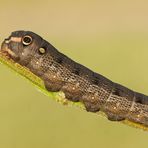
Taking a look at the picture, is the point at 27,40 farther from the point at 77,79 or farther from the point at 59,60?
the point at 77,79

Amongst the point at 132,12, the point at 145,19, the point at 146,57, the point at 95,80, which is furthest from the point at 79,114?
the point at 132,12

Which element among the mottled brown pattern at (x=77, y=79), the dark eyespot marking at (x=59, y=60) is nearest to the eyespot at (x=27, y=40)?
the mottled brown pattern at (x=77, y=79)

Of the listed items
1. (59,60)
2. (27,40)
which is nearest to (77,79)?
(59,60)

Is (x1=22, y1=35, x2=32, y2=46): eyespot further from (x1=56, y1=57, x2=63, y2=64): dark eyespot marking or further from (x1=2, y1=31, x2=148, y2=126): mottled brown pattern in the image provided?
(x1=56, y1=57, x2=63, y2=64): dark eyespot marking

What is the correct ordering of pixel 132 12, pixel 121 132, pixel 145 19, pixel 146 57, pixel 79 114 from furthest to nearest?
pixel 132 12 → pixel 145 19 → pixel 146 57 → pixel 79 114 → pixel 121 132

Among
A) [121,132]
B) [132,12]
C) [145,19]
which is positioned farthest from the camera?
[132,12]

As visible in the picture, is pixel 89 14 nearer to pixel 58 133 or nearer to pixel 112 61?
pixel 112 61

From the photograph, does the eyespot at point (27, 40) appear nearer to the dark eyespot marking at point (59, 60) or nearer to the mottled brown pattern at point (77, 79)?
the mottled brown pattern at point (77, 79)

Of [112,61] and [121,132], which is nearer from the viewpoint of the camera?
[121,132]
